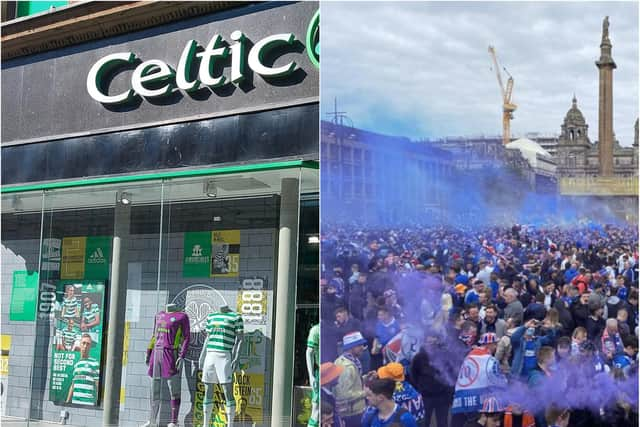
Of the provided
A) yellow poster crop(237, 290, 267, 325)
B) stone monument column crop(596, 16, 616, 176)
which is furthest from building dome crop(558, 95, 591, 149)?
yellow poster crop(237, 290, 267, 325)

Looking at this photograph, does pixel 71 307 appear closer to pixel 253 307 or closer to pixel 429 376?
pixel 253 307

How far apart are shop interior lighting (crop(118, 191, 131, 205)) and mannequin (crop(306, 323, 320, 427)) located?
292 cm

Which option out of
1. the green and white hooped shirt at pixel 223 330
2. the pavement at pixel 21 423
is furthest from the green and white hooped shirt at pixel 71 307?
the green and white hooped shirt at pixel 223 330

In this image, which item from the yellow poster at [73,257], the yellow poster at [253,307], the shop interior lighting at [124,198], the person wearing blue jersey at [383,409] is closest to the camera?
the person wearing blue jersey at [383,409]

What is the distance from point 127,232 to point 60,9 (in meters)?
3.31

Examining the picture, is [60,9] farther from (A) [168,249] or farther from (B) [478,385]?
(B) [478,385]

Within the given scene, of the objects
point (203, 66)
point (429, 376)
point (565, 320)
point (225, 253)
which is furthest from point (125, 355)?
point (565, 320)

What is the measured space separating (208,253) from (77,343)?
224cm

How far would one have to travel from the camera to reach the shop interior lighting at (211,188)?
8797mm

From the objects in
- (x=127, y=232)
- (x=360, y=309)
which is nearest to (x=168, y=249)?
(x=127, y=232)

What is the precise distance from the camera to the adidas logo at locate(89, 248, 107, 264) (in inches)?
377

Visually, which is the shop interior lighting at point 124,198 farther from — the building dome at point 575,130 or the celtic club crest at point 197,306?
the building dome at point 575,130

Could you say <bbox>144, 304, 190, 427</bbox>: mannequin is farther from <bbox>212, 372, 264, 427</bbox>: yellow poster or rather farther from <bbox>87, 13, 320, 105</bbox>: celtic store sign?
<bbox>87, 13, 320, 105</bbox>: celtic store sign

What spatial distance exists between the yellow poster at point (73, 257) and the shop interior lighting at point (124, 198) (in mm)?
781
